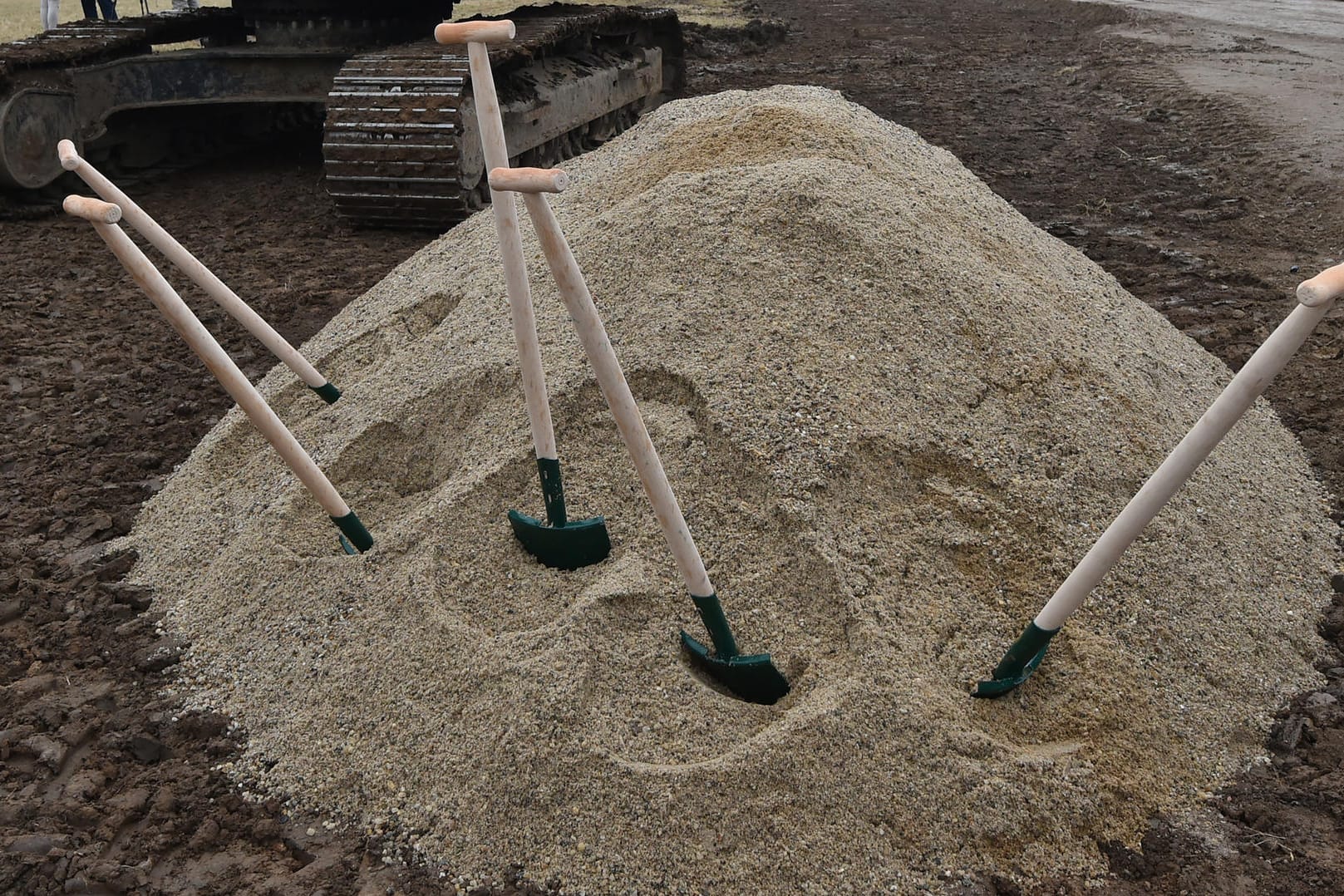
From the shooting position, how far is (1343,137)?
7.86 meters

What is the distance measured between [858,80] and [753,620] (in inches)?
412

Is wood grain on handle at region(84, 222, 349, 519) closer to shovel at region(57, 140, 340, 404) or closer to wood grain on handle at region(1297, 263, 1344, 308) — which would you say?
shovel at region(57, 140, 340, 404)

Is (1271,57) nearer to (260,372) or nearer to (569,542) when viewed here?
(260,372)

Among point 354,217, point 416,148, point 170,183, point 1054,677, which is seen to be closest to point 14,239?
point 170,183

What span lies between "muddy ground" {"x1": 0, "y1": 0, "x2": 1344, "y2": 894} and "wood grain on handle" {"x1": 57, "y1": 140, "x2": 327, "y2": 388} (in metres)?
0.73

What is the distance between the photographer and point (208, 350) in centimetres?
258

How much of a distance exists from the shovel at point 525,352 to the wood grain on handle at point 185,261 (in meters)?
0.96

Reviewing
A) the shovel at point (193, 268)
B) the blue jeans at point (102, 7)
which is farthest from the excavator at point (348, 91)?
the blue jeans at point (102, 7)

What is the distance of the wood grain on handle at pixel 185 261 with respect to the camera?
276 centimetres

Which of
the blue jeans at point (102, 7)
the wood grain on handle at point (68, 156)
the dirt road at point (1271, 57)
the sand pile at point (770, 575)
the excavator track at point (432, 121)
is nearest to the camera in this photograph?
the sand pile at point (770, 575)

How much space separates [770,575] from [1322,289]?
4.31 feet

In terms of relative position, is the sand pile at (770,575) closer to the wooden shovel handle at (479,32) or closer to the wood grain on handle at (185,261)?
the wood grain on handle at (185,261)

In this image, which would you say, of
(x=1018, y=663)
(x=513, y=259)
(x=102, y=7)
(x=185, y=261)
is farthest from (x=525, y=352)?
(x=102, y=7)

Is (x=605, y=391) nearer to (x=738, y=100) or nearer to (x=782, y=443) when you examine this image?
(x=782, y=443)
